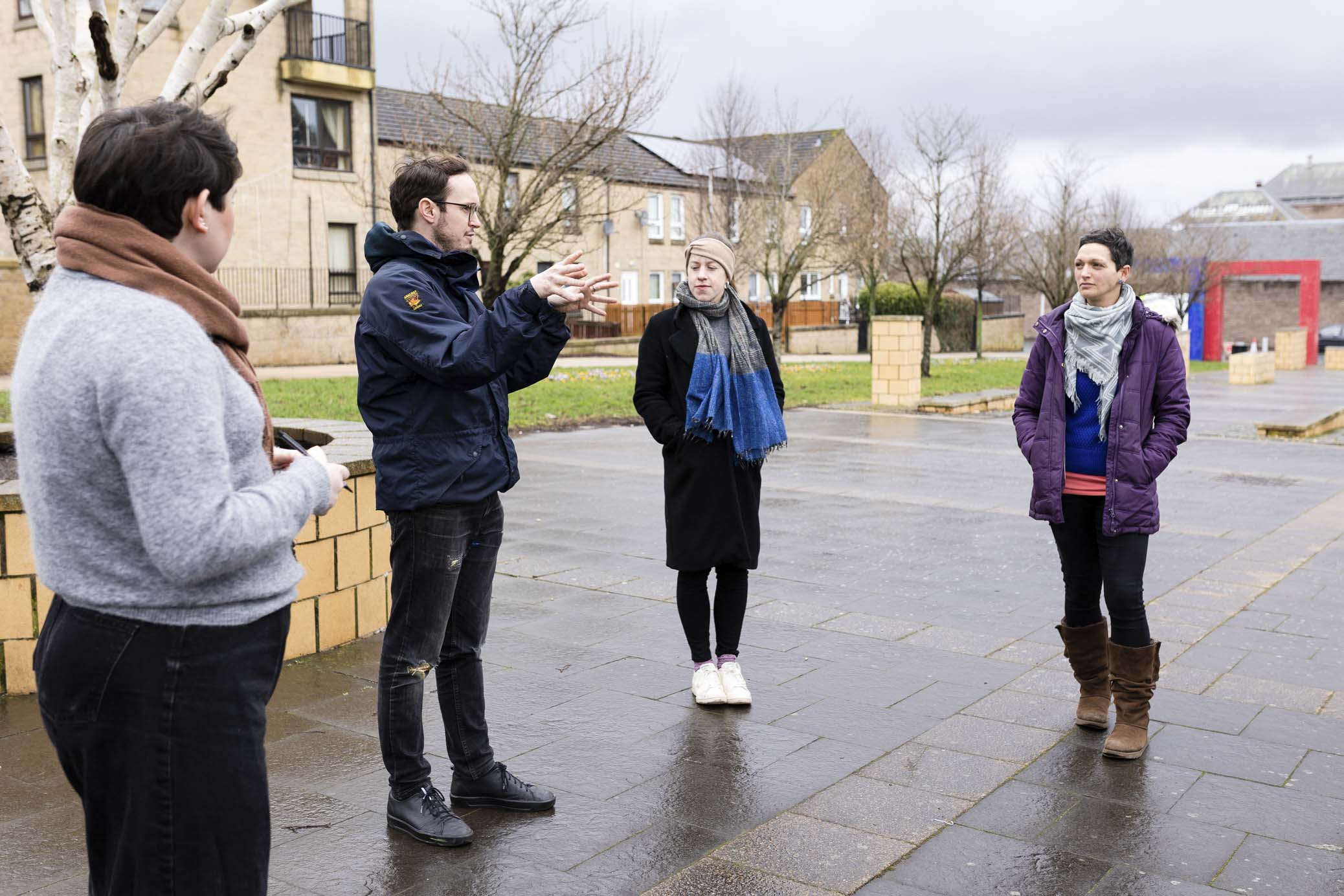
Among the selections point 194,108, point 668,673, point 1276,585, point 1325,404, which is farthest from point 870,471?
point 1325,404

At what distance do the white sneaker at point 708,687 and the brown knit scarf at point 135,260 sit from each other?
3.01m

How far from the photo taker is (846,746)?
432cm

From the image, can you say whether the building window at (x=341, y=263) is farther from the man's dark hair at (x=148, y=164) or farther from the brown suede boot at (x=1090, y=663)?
the man's dark hair at (x=148, y=164)

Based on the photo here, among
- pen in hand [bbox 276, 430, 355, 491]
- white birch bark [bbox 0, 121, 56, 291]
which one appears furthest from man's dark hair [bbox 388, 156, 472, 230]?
white birch bark [bbox 0, 121, 56, 291]

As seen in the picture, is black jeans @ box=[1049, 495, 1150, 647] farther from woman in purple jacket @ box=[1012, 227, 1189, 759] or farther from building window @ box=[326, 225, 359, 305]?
building window @ box=[326, 225, 359, 305]

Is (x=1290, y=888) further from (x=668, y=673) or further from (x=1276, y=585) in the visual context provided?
(x=1276, y=585)

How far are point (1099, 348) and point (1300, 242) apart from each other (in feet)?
218

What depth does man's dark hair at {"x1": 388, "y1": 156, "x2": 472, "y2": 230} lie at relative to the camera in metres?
3.46

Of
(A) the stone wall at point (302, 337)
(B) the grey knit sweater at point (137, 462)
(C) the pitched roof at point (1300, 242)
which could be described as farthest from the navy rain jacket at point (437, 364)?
(C) the pitched roof at point (1300, 242)

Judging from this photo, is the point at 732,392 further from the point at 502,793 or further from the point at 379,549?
the point at 379,549

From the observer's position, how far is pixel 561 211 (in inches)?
727

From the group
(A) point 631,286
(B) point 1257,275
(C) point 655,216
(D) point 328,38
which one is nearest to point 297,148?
(D) point 328,38

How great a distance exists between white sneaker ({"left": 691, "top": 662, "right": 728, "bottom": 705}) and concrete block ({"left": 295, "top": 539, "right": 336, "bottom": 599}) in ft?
5.51

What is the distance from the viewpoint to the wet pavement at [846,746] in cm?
334
